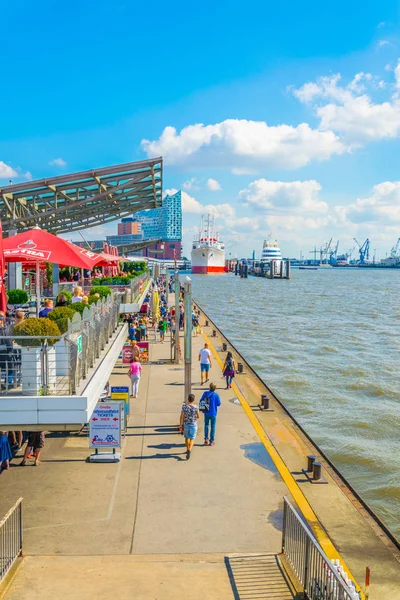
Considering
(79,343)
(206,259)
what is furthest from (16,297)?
(206,259)

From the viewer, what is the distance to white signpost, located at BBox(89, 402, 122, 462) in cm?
1173

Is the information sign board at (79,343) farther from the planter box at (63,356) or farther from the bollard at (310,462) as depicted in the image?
the bollard at (310,462)

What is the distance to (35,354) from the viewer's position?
299 inches

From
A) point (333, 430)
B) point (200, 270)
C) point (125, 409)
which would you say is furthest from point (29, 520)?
point (200, 270)

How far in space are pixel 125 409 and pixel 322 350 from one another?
74.1 feet

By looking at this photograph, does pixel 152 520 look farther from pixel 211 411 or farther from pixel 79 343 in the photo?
pixel 211 411

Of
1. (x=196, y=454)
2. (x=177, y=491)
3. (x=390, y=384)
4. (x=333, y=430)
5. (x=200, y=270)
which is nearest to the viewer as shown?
(x=177, y=491)

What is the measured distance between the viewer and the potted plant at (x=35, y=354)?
24.8 ft

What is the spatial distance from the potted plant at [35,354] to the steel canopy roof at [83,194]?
45.6 feet

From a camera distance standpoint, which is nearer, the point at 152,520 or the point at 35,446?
the point at 152,520

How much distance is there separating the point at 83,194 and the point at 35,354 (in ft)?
69.1

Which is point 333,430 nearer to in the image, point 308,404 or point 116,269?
point 308,404

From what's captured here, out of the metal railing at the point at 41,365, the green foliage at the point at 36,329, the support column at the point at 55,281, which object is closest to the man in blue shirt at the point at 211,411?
the metal railing at the point at 41,365

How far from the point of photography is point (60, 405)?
24.7ft
